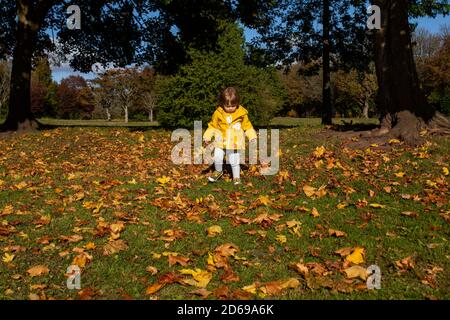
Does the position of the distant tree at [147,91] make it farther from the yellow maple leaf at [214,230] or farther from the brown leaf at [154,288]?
the brown leaf at [154,288]

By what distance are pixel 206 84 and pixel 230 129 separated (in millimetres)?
16261

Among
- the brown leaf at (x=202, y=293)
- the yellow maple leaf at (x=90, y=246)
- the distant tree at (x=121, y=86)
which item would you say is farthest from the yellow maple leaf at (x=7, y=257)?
the distant tree at (x=121, y=86)

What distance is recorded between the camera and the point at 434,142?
9078 mm

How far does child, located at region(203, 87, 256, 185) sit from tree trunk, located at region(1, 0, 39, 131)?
33.7 feet

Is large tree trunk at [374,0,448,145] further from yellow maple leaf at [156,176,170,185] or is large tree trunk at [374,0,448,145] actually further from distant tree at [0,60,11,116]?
distant tree at [0,60,11,116]

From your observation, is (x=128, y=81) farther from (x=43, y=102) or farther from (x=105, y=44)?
(x=105, y=44)

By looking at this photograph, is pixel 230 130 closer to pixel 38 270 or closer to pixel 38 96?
pixel 38 270

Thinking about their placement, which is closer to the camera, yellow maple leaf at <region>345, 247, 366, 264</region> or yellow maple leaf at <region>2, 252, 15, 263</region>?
yellow maple leaf at <region>345, 247, 366, 264</region>

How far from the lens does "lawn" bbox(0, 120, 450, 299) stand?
150 inches

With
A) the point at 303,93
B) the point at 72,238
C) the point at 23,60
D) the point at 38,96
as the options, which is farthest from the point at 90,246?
the point at 38,96

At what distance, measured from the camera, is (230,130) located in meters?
7.77

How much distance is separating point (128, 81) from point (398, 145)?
183ft

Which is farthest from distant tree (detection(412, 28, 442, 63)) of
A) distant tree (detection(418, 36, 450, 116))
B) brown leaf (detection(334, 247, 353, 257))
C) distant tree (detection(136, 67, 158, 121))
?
brown leaf (detection(334, 247, 353, 257))
